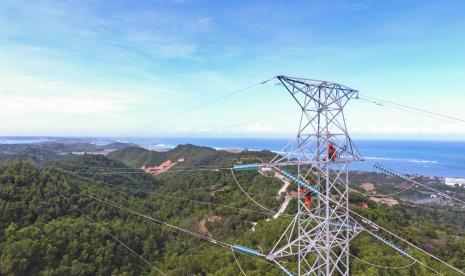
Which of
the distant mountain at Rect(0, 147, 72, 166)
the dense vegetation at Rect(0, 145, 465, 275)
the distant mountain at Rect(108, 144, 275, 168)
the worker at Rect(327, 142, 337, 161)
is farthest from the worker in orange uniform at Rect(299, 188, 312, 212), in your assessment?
the distant mountain at Rect(108, 144, 275, 168)

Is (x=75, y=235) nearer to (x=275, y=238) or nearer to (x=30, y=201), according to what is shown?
(x=30, y=201)

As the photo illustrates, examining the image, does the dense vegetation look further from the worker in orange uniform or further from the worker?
the worker

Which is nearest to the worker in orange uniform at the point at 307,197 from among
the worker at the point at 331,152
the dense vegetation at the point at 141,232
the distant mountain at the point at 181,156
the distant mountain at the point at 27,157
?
the worker at the point at 331,152

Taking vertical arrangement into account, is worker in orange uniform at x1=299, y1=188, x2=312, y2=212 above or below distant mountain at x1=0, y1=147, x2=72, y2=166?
above

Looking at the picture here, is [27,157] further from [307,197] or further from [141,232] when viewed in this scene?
[307,197]

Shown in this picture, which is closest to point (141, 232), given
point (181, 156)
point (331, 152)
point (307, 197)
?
point (307, 197)

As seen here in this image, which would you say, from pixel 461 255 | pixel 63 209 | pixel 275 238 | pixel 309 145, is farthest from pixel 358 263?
pixel 63 209

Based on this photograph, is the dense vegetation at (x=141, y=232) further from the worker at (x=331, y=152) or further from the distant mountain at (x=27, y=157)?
the distant mountain at (x=27, y=157)

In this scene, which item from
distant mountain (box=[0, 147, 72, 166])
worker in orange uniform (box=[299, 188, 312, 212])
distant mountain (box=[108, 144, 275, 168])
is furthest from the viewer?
distant mountain (box=[108, 144, 275, 168])
